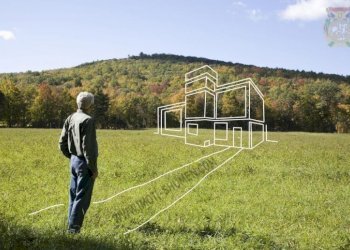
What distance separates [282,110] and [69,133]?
Answer: 4494 mm

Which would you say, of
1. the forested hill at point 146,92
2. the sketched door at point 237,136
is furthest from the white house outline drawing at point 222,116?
the forested hill at point 146,92

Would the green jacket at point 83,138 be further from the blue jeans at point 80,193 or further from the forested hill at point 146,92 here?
the forested hill at point 146,92

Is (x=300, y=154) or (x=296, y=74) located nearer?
(x=296, y=74)

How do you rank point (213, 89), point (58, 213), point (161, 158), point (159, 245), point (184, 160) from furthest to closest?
1. point (161, 158)
2. point (184, 160)
3. point (213, 89)
4. point (58, 213)
5. point (159, 245)

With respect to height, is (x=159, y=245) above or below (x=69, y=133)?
below

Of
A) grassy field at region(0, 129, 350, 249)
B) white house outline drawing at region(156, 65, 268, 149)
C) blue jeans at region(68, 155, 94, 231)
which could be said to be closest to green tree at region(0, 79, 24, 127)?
grassy field at region(0, 129, 350, 249)

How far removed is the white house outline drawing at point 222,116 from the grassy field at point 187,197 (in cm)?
107

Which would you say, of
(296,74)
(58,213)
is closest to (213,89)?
(296,74)

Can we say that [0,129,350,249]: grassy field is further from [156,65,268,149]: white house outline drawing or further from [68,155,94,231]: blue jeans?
[156,65,268,149]: white house outline drawing

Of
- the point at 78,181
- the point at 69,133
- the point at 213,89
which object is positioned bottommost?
the point at 78,181

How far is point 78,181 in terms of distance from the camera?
657 cm

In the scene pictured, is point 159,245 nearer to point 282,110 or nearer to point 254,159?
point 282,110

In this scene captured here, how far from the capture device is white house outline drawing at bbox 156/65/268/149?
332 inches

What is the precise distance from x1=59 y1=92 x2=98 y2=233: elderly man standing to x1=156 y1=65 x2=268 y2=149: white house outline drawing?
2.75 metres
